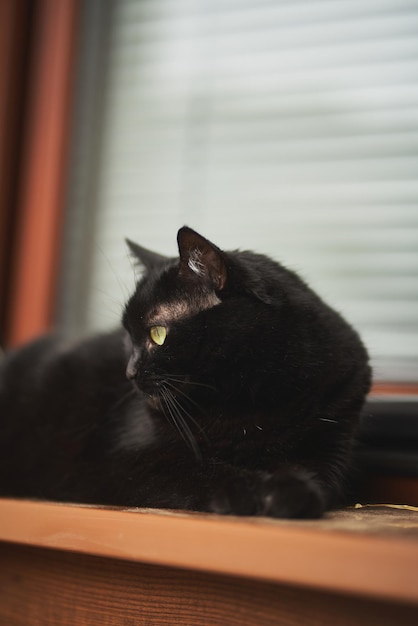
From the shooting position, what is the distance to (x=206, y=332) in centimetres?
97

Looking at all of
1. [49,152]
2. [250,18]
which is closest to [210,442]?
[49,152]

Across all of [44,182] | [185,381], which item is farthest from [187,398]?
[44,182]

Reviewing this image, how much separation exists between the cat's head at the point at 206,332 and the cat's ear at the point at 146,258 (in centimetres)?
14

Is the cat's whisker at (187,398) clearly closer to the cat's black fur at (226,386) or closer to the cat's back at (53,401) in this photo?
the cat's black fur at (226,386)

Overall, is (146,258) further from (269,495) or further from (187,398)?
(269,495)

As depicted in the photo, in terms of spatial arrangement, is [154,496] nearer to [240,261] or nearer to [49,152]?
[240,261]

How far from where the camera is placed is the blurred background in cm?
164

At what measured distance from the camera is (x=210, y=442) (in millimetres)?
984

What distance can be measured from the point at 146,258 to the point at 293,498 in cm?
61

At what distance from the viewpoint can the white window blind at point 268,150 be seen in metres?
1.63

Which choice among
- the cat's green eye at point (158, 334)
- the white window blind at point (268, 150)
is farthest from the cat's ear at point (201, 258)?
the white window blind at point (268, 150)

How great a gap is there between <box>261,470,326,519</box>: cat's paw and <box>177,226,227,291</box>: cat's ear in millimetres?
330

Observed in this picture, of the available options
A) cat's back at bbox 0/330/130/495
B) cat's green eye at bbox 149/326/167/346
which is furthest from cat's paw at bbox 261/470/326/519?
cat's back at bbox 0/330/130/495

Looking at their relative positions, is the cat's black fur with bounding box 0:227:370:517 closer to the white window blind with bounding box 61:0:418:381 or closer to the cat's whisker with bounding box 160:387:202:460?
the cat's whisker with bounding box 160:387:202:460
